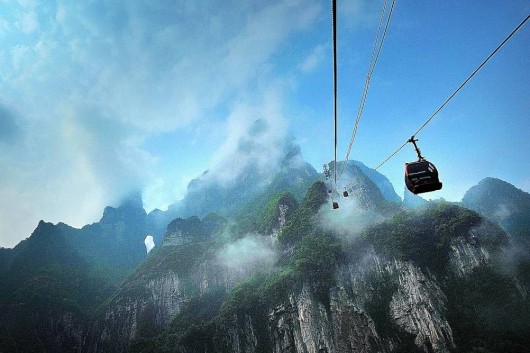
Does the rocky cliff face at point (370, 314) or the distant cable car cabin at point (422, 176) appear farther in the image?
the rocky cliff face at point (370, 314)

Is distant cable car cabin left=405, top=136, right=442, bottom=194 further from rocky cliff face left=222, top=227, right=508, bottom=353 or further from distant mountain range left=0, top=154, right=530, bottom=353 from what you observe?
rocky cliff face left=222, top=227, right=508, bottom=353

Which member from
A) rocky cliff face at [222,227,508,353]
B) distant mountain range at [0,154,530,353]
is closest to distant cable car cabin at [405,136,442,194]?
distant mountain range at [0,154,530,353]

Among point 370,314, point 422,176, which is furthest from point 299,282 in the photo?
point 422,176

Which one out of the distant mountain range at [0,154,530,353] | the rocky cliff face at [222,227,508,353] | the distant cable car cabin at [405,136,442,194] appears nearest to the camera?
the distant cable car cabin at [405,136,442,194]

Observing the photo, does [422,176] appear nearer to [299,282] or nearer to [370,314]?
[370,314]

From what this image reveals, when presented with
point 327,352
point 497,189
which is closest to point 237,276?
point 327,352

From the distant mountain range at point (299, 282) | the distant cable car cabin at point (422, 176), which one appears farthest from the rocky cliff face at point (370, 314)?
the distant cable car cabin at point (422, 176)

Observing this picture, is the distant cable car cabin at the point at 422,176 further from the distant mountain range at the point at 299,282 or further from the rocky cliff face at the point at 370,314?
the rocky cliff face at the point at 370,314
